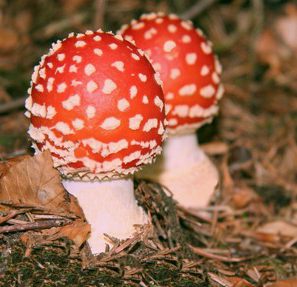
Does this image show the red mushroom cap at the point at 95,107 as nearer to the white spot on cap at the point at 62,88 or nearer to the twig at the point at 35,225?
the white spot on cap at the point at 62,88

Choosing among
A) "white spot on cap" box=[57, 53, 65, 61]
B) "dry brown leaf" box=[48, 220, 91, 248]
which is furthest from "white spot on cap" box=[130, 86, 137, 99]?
"dry brown leaf" box=[48, 220, 91, 248]

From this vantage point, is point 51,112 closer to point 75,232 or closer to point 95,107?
point 95,107

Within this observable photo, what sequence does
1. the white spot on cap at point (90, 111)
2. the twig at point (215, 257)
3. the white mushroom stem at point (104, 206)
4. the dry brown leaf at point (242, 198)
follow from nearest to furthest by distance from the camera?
the white spot on cap at point (90, 111)
the white mushroom stem at point (104, 206)
the twig at point (215, 257)
the dry brown leaf at point (242, 198)

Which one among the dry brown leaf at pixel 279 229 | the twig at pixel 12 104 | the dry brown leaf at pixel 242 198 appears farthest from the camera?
the twig at pixel 12 104

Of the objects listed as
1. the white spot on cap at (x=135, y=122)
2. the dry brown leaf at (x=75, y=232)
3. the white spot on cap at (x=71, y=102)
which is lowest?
the dry brown leaf at (x=75, y=232)

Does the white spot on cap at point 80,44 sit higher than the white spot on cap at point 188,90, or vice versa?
the white spot on cap at point 80,44

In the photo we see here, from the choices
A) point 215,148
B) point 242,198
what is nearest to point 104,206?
point 242,198

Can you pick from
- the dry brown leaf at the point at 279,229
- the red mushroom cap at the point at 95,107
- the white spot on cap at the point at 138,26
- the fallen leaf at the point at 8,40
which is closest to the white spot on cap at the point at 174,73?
the white spot on cap at the point at 138,26

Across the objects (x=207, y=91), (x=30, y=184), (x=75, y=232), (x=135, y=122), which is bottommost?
(x=75, y=232)
